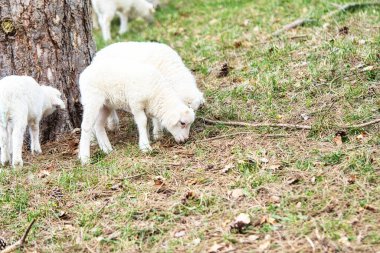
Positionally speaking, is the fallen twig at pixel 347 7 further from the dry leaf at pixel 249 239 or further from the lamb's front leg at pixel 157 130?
the dry leaf at pixel 249 239

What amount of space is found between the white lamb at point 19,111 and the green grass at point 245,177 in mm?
248

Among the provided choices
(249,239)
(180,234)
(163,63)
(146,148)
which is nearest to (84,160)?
(146,148)

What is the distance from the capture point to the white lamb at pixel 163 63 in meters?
7.13

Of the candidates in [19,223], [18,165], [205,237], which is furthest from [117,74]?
[205,237]

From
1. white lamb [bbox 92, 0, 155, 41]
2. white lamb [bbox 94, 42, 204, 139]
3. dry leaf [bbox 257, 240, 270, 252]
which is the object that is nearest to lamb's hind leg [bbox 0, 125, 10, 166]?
white lamb [bbox 94, 42, 204, 139]

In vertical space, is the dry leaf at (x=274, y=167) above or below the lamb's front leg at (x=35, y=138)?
below

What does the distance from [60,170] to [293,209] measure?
104 inches

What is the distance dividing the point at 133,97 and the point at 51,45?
1.37 m

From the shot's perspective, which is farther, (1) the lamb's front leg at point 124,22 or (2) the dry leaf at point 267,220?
(1) the lamb's front leg at point 124,22

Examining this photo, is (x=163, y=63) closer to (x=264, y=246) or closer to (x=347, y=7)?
(x=264, y=246)


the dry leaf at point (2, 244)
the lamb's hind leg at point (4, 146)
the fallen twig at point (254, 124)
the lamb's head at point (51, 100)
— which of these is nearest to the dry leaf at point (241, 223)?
the dry leaf at point (2, 244)

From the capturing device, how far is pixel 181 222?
4902 millimetres

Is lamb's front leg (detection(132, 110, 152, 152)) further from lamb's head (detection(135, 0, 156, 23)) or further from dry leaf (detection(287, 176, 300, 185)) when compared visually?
lamb's head (detection(135, 0, 156, 23))

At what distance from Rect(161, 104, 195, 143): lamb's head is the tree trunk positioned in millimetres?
1451
